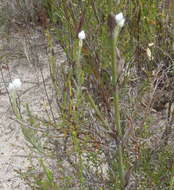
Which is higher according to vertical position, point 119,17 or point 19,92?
point 119,17

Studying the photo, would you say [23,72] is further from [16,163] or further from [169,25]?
[169,25]

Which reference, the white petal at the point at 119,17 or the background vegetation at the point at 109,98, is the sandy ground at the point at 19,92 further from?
the white petal at the point at 119,17

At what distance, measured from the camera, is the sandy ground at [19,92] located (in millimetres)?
1721

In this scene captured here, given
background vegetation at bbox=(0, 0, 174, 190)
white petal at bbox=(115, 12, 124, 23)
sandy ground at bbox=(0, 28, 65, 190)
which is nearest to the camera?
white petal at bbox=(115, 12, 124, 23)

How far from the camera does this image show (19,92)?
2.22 m

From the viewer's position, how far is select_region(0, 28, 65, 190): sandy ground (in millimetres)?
1721

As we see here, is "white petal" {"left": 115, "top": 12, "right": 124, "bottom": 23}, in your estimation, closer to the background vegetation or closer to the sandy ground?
the background vegetation

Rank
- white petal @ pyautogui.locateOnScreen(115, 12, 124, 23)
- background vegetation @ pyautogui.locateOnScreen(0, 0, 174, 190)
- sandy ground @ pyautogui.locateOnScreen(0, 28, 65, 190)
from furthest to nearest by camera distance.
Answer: sandy ground @ pyautogui.locateOnScreen(0, 28, 65, 190) < background vegetation @ pyautogui.locateOnScreen(0, 0, 174, 190) < white petal @ pyautogui.locateOnScreen(115, 12, 124, 23)

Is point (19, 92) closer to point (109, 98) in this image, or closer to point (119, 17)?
point (109, 98)

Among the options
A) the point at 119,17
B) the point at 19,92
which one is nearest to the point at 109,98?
the point at 119,17

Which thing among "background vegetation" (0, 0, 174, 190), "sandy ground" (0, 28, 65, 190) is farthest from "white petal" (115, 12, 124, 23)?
"sandy ground" (0, 28, 65, 190)

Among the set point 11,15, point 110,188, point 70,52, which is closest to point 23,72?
point 11,15

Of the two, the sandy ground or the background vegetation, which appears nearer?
the background vegetation

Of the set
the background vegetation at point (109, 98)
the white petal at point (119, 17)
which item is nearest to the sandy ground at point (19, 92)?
the background vegetation at point (109, 98)
